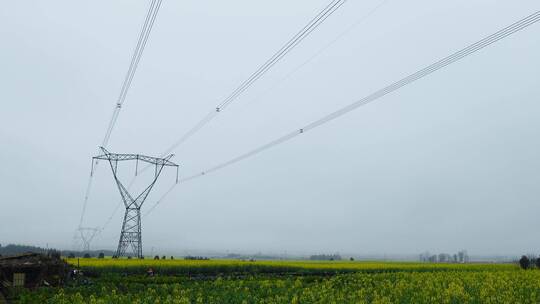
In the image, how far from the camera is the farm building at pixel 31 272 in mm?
38344

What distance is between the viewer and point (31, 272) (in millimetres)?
38938

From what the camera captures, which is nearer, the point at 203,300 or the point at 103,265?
the point at 203,300

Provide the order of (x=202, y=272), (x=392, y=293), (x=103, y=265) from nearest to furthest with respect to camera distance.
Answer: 1. (x=392, y=293)
2. (x=103, y=265)
3. (x=202, y=272)

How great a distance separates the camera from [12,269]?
3856 cm

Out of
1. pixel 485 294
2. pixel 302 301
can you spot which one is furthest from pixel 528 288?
pixel 302 301

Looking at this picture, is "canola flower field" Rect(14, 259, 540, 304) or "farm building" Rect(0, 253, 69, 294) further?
"farm building" Rect(0, 253, 69, 294)

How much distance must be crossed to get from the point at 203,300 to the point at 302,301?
16.3ft

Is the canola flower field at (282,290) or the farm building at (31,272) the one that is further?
the farm building at (31,272)

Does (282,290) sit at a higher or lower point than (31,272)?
lower

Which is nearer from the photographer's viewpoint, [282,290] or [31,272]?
[282,290]

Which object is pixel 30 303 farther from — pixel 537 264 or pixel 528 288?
pixel 537 264

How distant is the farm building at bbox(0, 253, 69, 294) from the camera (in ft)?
126

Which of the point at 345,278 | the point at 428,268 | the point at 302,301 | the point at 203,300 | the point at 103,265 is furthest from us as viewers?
the point at 428,268

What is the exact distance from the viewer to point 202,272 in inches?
1925
